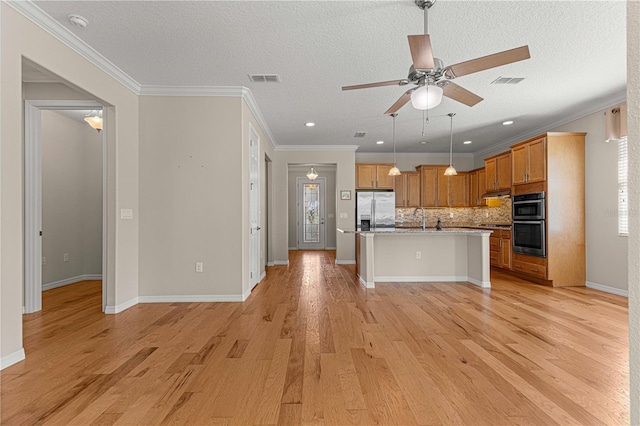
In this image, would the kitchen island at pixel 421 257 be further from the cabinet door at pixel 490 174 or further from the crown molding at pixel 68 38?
the crown molding at pixel 68 38

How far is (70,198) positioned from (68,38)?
10.6 ft

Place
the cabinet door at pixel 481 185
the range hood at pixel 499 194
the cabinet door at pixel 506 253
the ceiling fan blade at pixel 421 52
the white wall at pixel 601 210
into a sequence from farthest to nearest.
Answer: the cabinet door at pixel 481 185 < the range hood at pixel 499 194 < the cabinet door at pixel 506 253 < the white wall at pixel 601 210 < the ceiling fan blade at pixel 421 52

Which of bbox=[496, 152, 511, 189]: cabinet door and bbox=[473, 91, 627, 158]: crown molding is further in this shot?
bbox=[496, 152, 511, 189]: cabinet door

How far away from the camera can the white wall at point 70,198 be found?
490 centimetres

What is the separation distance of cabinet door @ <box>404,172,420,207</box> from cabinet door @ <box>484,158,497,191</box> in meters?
1.67

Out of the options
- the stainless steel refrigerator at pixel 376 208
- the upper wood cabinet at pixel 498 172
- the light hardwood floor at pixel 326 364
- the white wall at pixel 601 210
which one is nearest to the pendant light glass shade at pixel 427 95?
the light hardwood floor at pixel 326 364

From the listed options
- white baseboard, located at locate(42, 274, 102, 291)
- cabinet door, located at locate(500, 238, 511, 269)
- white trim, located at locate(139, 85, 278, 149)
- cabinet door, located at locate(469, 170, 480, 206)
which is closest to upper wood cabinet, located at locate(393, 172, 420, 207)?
cabinet door, located at locate(469, 170, 480, 206)

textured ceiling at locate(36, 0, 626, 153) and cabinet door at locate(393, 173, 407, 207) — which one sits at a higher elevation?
textured ceiling at locate(36, 0, 626, 153)

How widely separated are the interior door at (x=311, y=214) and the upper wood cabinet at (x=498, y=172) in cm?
530

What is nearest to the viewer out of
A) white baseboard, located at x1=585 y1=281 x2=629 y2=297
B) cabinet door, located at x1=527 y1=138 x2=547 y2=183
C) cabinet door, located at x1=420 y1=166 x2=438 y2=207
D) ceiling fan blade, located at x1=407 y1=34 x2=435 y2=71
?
ceiling fan blade, located at x1=407 y1=34 x2=435 y2=71

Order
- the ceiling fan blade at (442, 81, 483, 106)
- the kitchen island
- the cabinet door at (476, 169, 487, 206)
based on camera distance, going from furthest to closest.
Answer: the cabinet door at (476, 169, 487, 206) → the kitchen island → the ceiling fan blade at (442, 81, 483, 106)

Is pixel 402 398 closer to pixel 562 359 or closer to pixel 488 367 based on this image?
pixel 488 367

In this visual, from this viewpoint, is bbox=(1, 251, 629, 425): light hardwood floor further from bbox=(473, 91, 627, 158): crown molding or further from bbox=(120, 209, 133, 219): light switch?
bbox=(473, 91, 627, 158): crown molding

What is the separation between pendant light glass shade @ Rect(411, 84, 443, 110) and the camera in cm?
257
